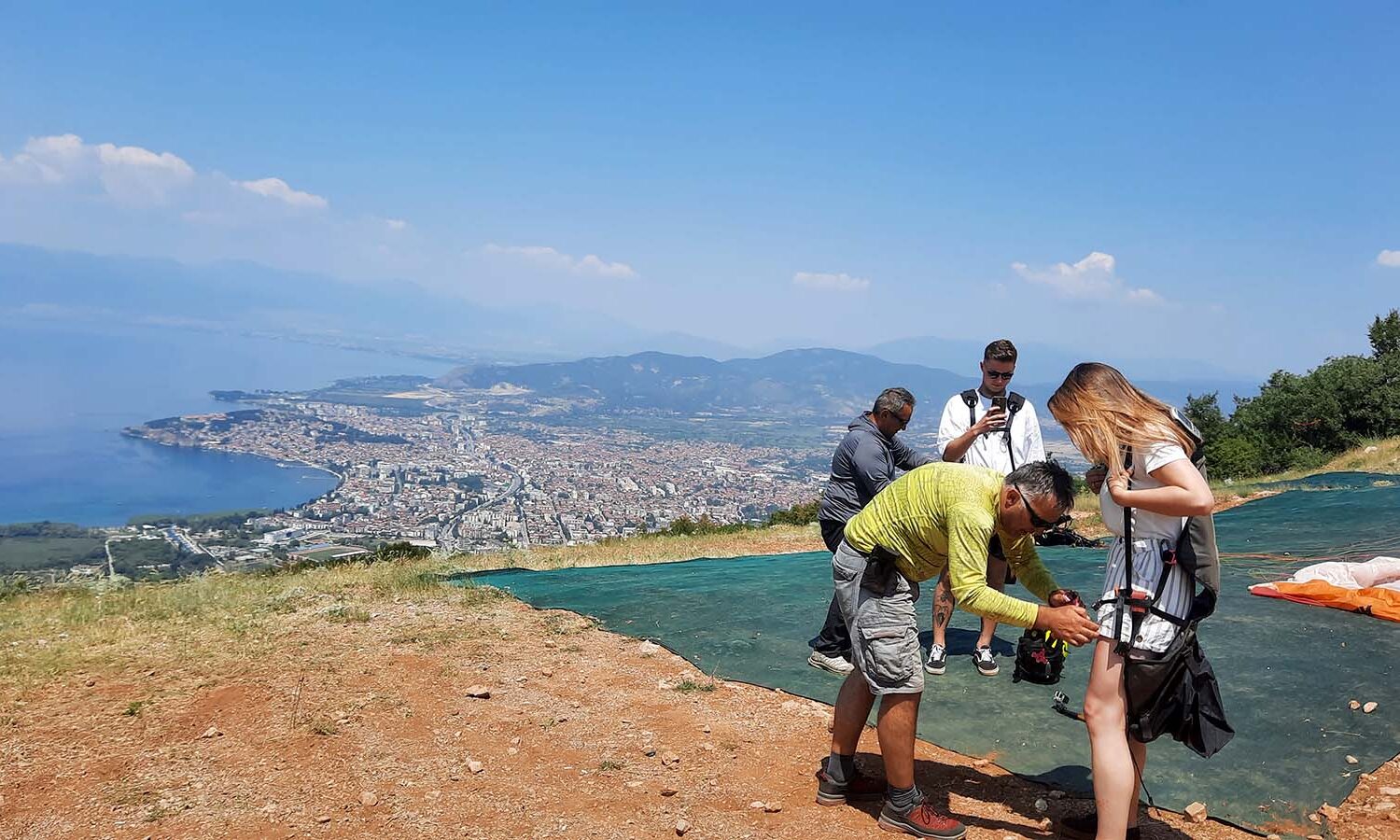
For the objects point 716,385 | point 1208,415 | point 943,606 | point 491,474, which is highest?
point 943,606

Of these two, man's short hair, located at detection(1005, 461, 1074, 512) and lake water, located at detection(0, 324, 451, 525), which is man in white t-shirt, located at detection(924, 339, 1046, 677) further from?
lake water, located at detection(0, 324, 451, 525)

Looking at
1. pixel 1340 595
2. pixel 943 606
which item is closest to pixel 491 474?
pixel 943 606

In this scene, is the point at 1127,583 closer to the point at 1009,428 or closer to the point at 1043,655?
the point at 1043,655

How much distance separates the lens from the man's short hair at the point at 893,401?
4.79 m

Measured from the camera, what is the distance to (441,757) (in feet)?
13.8

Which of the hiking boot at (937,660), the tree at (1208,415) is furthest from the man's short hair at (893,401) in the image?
the tree at (1208,415)

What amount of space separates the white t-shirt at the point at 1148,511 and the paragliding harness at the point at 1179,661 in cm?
Result: 2

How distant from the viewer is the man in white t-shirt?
15.7 ft

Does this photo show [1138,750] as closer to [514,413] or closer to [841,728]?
[841,728]

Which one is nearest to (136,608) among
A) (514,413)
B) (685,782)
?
(685,782)

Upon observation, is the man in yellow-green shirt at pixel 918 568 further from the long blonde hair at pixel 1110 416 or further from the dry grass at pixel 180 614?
the dry grass at pixel 180 614

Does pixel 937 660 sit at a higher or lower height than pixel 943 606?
lower

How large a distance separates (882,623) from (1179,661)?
1024mm

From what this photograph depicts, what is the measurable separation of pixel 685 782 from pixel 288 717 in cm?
235
